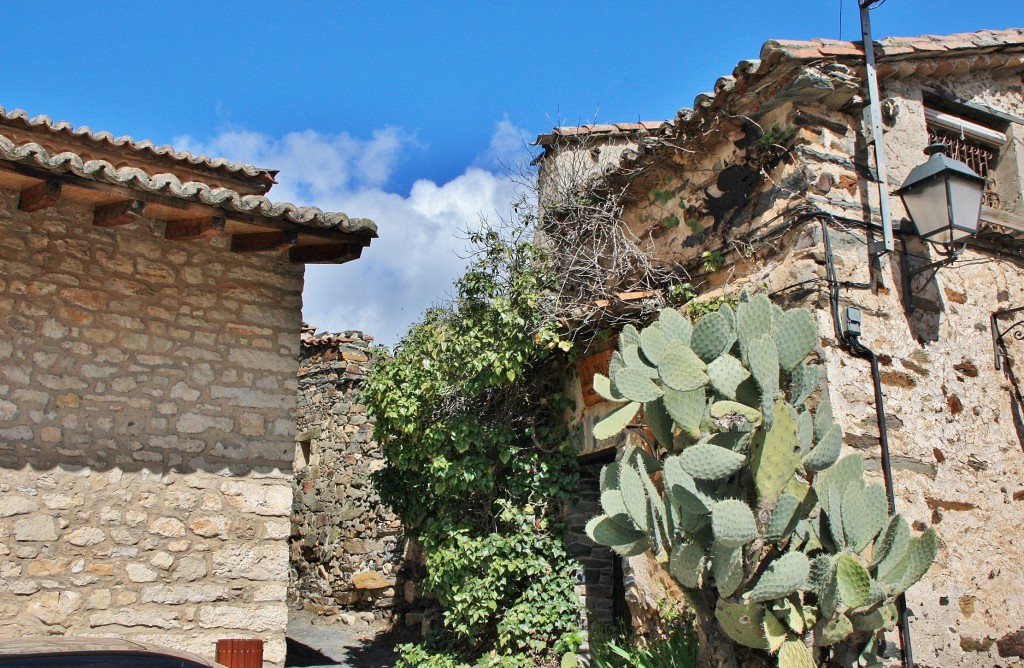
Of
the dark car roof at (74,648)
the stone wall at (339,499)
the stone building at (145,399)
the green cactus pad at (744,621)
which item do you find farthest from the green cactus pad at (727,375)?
the stone wall at (339,499)

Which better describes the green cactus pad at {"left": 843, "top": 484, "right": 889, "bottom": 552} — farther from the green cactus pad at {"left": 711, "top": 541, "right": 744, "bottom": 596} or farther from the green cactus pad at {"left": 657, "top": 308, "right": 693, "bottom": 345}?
the green cactus pad at {"left": 657, "top": 308, "right": 693, "bottom": 345}

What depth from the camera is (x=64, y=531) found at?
5.25m

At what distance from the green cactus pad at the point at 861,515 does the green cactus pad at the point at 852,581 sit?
176 mm

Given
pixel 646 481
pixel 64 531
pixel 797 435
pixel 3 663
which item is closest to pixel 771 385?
pixel 797 435

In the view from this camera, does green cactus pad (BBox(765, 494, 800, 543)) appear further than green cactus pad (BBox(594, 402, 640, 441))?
No

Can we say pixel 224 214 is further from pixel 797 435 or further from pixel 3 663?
pixel 797 435

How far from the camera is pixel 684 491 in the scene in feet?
13.6

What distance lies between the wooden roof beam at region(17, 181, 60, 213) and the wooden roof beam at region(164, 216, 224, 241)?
2.45 ft

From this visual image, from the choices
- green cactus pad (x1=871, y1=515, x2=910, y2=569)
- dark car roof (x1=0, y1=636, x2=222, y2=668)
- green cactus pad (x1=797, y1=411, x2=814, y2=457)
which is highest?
green cactus pad (x1=797, y1=411, x2=814, y2=457)

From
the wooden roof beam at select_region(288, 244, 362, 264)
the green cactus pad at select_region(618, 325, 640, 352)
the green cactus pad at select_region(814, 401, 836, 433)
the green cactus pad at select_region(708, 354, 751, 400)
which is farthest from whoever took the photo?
the wooden roof beam at select_region(288, 244, 362, 264)

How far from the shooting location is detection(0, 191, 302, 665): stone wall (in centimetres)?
524

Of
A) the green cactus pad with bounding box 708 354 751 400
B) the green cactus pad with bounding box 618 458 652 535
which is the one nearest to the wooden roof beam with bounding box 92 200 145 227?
the green cactus pad with bounding box 618 458 652 535

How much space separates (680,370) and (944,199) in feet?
7.25

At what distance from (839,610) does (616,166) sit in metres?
3.96
